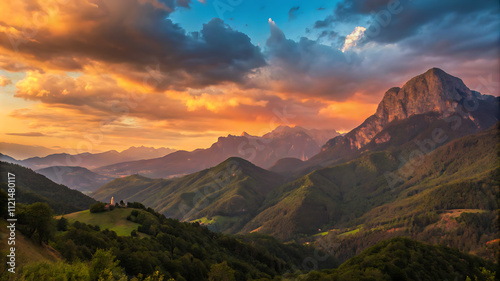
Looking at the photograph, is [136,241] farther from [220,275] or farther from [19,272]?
[19,272]

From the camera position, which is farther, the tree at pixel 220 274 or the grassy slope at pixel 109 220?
the grassy slope at pixel 109 220

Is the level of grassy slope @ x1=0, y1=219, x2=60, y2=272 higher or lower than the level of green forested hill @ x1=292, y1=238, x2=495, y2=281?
higher

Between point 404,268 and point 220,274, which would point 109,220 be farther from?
point 404,268

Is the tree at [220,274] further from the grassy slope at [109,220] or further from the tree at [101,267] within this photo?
the grassy slope at [109,220]

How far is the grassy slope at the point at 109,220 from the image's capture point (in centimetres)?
13350

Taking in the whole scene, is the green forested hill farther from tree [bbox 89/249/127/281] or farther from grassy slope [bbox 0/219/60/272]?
grassy slope [bbox 0/219/60/272]

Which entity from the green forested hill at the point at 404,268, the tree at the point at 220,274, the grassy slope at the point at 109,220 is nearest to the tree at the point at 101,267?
the tree at the point at 220,274

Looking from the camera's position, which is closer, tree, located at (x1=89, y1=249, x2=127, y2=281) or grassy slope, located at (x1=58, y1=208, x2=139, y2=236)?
tree, located at (x1=89, y1=249, x2=127, y2=281)

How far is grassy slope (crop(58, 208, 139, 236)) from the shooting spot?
134 meters

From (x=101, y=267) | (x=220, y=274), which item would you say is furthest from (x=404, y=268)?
(x=101, y=267)

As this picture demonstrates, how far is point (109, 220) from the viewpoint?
141625 mm

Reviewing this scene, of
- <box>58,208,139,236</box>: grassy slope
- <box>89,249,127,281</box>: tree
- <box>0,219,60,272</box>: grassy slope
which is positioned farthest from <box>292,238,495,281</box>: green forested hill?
<box>0,219,60,272</box>: grassy slope

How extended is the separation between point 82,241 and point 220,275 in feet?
163

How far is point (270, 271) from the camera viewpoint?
630 feet
